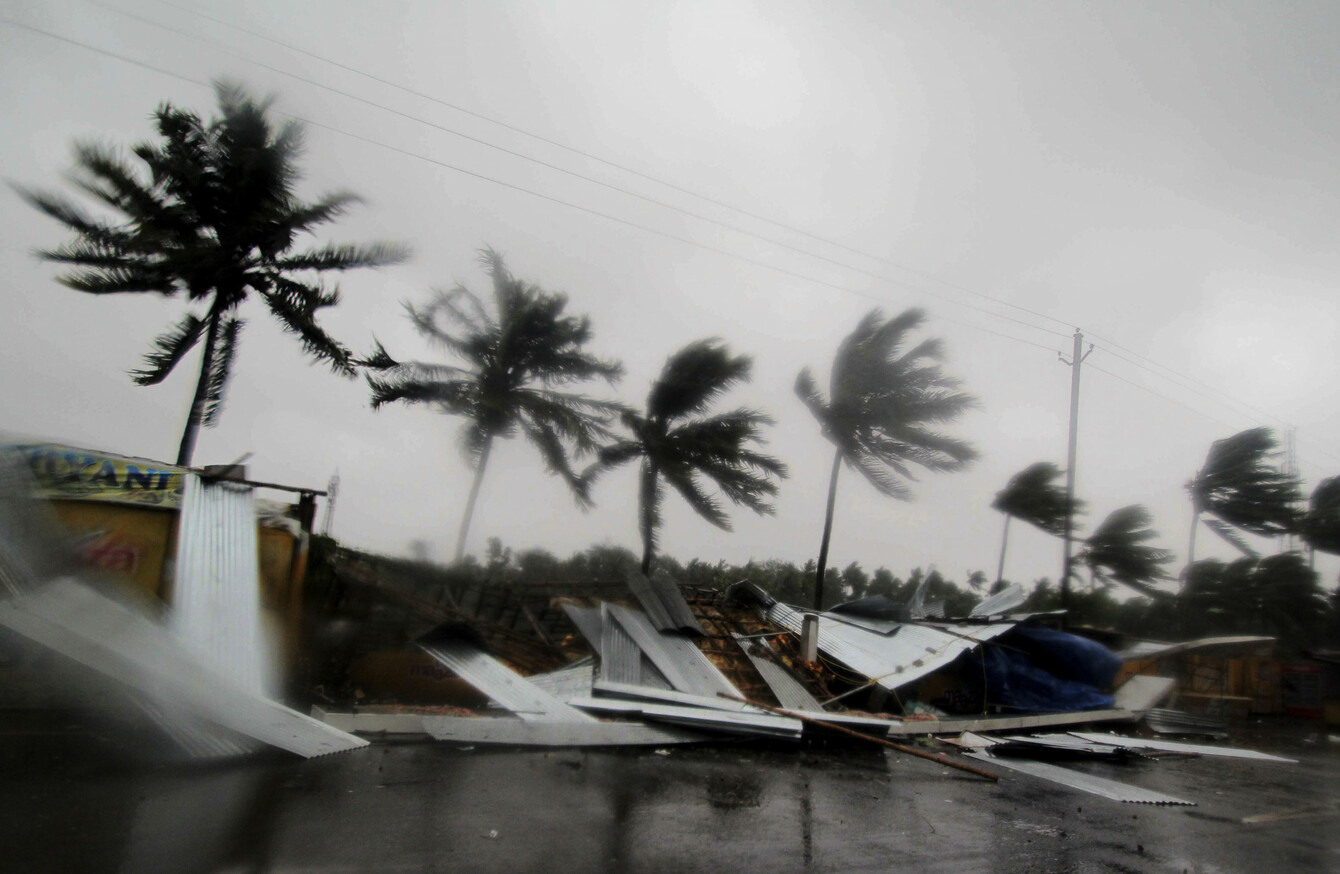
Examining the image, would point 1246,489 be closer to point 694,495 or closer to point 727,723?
point 694,495

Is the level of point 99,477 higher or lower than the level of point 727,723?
higher

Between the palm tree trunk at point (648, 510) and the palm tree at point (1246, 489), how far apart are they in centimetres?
2219

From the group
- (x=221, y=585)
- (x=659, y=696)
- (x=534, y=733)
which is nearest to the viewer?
(x=534, y=733)

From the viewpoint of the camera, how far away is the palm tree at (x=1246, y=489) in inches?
1034

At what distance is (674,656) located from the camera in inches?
407

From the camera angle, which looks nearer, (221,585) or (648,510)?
(221,585)

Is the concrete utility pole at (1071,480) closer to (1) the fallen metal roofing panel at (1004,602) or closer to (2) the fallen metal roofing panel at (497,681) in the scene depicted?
(1) the fallen metal roofing panel at (1004,602)

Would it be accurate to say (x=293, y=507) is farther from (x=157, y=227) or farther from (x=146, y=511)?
(x=157, y=227)

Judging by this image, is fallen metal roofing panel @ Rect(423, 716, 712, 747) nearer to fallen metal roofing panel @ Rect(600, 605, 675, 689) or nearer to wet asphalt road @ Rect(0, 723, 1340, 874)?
wet asphalt road @ Rect(0, 723, 1340, 874)

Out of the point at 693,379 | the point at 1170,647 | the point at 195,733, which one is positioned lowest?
the point at 195,733

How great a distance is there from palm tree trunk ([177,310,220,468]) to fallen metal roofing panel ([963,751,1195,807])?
458 inches

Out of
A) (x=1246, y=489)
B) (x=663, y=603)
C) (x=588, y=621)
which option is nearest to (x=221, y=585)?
(x=588, y=621)

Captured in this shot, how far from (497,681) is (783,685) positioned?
4.29m

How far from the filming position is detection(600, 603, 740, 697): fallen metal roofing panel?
984cm
